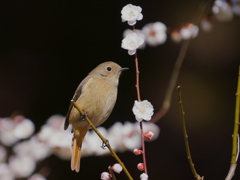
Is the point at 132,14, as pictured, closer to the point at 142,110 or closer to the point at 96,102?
the point at 142,110

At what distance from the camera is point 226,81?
12.2 ft

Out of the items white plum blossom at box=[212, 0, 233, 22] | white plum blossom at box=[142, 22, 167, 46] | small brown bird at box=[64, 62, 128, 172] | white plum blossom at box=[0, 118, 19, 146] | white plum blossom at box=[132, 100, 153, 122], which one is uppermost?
white plum blossom at box=[212, 0, 233, 22]

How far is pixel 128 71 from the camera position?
361 cm

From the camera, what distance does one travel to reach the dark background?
359cm

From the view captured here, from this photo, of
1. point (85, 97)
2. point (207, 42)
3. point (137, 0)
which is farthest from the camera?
point (207, 42)

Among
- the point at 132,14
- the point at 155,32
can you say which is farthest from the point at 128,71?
the point at 132,14

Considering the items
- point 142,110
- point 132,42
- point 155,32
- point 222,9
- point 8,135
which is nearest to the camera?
point 142,110

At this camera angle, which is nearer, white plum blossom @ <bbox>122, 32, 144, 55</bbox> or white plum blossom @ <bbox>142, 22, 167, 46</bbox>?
white plum blossom @ <bbox>122, 32, 144, 55</bbox>

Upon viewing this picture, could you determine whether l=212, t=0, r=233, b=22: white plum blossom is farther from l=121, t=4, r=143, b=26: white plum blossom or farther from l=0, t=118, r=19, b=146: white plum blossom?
l=0, t=118, r=19, b=146: white plum blossom

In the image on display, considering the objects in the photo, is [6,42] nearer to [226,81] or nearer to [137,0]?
[137,0]

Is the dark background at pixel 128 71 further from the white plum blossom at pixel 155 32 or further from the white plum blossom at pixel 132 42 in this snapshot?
the white plum blossom at pixel 132 42

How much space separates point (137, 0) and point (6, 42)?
1293 mm

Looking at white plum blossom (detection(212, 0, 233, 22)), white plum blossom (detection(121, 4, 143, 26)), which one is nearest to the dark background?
white plum blossom (detection(212, 0, 233, 22))

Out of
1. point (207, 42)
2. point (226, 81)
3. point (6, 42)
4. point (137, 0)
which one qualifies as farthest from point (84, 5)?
point (226, 81)
